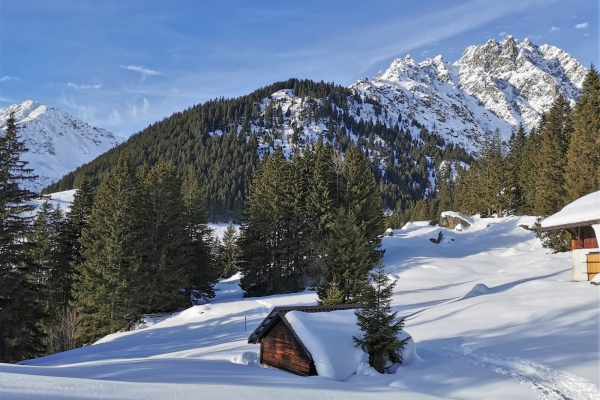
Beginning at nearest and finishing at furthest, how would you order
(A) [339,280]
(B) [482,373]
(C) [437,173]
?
(B) [482,373], (A) [339,280], (C) [437,173]

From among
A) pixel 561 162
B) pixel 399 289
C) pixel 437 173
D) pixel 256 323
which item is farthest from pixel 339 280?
pixel 437 173

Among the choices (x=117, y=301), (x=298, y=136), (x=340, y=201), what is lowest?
(x=117, y=301)

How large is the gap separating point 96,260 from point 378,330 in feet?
82.6

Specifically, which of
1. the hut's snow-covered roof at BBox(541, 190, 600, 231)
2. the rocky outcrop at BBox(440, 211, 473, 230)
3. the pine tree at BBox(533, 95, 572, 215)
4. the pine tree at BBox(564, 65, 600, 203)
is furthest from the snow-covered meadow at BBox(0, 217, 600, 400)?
the rocky outcrop at BBox(440, 211, 473, 230)

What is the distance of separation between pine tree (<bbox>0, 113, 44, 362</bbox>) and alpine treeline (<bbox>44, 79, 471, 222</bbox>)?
8466 cm

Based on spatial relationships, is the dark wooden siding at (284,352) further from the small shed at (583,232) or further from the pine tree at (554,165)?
the pine tree at (554,165)

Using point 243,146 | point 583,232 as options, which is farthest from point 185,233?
point 243,146

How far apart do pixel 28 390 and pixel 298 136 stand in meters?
164

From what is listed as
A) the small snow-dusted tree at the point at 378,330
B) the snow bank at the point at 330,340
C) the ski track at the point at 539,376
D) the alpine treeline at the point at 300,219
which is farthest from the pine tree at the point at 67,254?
the ski track at the point at 539,376

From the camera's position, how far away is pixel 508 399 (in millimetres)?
8328

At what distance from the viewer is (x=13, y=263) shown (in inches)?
820

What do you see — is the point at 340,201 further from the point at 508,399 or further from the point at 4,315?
the point at 508,399

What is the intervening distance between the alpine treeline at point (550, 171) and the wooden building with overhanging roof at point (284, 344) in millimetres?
25602

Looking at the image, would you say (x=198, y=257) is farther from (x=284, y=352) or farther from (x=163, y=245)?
(x=284, y=352)
